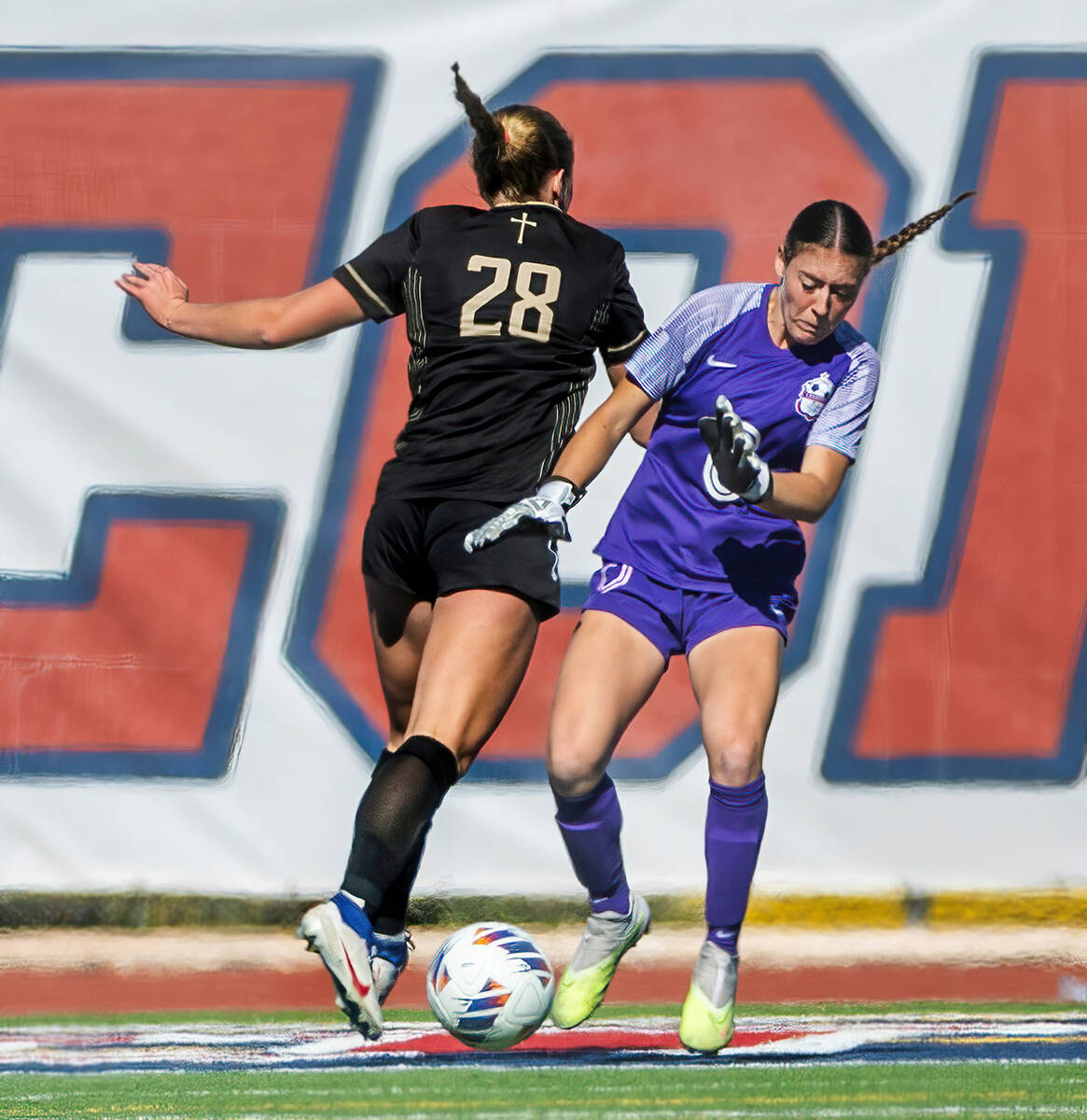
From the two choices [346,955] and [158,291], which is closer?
[346,955]

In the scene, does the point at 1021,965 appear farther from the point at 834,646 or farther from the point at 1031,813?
the point at 834,646

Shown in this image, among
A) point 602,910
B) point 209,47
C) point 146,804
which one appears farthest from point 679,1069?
point 209,47

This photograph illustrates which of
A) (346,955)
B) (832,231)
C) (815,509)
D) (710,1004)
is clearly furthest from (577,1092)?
(832,231)

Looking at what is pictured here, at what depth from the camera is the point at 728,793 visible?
317cm

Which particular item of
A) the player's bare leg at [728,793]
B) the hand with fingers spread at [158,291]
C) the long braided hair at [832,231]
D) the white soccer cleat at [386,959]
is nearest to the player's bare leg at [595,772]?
the player's bare leg at [728,793]

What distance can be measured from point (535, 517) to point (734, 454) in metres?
0.37

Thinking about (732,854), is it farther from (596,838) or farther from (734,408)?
(734,408)

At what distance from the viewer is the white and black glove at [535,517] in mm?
2789

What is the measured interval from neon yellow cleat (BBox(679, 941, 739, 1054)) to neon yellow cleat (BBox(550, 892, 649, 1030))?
26 centimetres

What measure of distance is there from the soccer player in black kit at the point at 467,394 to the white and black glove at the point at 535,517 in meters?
0.01

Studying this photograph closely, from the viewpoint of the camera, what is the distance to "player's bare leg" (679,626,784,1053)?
307 centimetres

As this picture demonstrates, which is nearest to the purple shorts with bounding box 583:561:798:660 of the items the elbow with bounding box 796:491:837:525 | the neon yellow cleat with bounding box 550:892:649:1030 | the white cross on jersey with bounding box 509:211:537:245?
the elbow with bounding box 796:491:837:525

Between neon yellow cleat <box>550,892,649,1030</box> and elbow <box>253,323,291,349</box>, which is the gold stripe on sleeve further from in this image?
neon yellow cleat <box>550,892,649,1030</box>

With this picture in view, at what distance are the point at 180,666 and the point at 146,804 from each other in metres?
0.42
